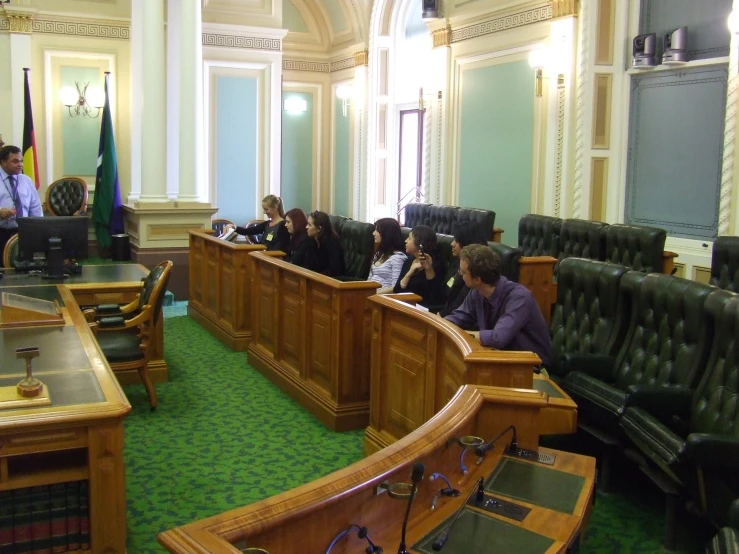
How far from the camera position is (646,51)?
730cm

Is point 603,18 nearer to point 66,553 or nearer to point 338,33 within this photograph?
point 338,33

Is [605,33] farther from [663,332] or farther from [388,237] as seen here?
[663,332]

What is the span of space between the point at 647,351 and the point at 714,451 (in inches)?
46.2

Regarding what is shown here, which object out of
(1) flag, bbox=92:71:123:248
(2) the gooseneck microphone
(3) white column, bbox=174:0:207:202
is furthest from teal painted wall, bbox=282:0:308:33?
(2) the gooseneck microphone

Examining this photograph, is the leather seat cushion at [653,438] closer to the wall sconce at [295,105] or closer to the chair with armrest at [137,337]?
the chair with armrest at [137,337]

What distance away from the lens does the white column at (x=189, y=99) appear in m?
8.46

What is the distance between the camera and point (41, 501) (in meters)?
2.66

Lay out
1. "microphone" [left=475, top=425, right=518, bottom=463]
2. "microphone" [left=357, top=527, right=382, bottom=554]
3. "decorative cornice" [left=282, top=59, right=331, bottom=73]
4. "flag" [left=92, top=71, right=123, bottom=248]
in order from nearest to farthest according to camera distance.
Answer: "microphone" [left=357, top=527, right=382, bottom=554] → "microphone" [left=475, top=425, right=518, bottom=463] → "flag" [left=92, top=71, right=123, bottom=248] → "decorative cornice" [left=282, top=59, right=331, bottom=73]

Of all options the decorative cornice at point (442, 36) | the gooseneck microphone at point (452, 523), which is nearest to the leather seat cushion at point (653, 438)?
the gooseneck microphone at point (452, 523)

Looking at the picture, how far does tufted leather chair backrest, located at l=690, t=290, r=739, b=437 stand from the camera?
10.3ft

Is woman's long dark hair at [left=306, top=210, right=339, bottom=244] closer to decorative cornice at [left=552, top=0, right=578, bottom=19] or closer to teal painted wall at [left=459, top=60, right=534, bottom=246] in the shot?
teal painted wall at [left=459, top=60, right=534, bottom=246]

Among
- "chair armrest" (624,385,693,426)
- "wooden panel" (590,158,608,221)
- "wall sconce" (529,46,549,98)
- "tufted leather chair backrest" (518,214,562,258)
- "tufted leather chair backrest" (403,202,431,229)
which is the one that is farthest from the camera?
"tufted leather chair backrest" (403,202,431,229)

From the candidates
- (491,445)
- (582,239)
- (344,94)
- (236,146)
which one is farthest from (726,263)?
(344,94)

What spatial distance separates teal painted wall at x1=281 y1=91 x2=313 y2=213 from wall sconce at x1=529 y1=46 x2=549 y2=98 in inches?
222
